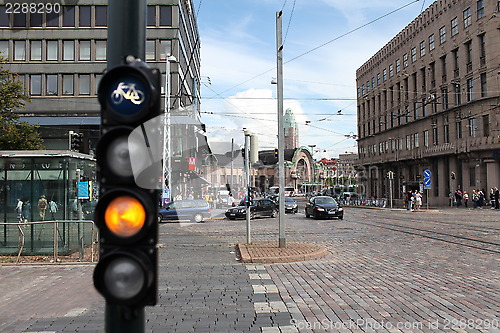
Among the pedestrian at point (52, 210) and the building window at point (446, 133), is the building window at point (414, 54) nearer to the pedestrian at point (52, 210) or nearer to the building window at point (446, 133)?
the building window at point (446, 133)

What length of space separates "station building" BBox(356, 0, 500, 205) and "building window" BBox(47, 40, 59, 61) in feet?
113

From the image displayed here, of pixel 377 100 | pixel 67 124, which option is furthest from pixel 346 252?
pixel 377 100

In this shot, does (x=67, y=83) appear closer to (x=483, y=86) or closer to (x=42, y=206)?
(x=42, y=206)

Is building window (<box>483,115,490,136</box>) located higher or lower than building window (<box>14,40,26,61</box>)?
lower

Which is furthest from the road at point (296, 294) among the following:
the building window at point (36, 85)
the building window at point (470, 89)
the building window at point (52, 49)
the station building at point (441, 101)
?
the building window at point (52, 49)

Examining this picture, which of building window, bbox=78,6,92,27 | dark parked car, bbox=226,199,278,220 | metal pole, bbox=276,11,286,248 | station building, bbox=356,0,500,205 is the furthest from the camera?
building window, bbox=78,6,92,27

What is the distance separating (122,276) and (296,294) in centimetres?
561

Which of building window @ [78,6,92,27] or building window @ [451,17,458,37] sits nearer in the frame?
building window @ [78,6,92,27]

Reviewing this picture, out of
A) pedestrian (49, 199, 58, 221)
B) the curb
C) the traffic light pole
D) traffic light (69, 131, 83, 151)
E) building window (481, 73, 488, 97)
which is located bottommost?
the curb

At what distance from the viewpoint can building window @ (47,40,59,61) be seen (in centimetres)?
4231

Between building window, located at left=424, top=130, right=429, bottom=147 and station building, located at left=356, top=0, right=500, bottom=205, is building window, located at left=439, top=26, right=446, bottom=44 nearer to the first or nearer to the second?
station building, located at left=356, top=0, right=500, bottom=205

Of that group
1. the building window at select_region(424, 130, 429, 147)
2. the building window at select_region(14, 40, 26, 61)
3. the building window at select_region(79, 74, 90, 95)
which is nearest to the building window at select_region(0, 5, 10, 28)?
the building window at select_region(14, 40, 26, 61)

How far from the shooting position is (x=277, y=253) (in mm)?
12141

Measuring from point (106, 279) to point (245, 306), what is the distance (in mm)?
4716
